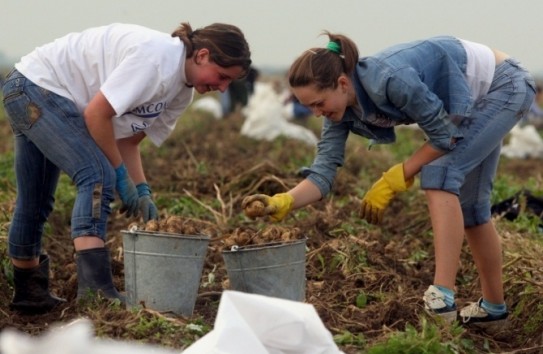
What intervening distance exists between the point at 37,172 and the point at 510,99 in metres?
2.06

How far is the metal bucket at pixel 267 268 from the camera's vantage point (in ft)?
13.3

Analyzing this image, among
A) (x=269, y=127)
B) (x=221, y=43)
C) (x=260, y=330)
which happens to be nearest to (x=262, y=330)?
(x=260, y=330)

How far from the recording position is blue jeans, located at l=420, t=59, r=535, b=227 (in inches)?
169

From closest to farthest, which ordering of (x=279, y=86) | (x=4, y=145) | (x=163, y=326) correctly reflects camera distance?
(x=163, y=326) < (x=4, y=145) < (x=279, y=86)

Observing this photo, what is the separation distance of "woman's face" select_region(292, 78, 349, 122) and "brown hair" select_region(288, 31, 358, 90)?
0.02 meters

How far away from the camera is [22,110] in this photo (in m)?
4.33

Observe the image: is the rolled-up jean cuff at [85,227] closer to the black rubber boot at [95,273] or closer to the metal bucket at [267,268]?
the black rubber boot at [95,273]

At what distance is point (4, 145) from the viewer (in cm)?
1212

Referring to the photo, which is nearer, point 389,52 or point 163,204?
point 389,52

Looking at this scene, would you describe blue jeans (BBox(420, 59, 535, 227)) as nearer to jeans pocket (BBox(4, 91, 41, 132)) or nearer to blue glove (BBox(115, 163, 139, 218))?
blue glove (BBox(115, 163, 139, 218))

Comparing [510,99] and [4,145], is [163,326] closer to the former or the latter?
[510,99]

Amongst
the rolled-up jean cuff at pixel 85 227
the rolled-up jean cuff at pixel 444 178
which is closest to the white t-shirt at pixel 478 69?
the rolled-up jean cuff at pixel 444 178

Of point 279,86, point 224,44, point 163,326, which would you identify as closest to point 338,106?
point 224,44

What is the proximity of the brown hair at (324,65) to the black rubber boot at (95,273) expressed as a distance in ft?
3.46
